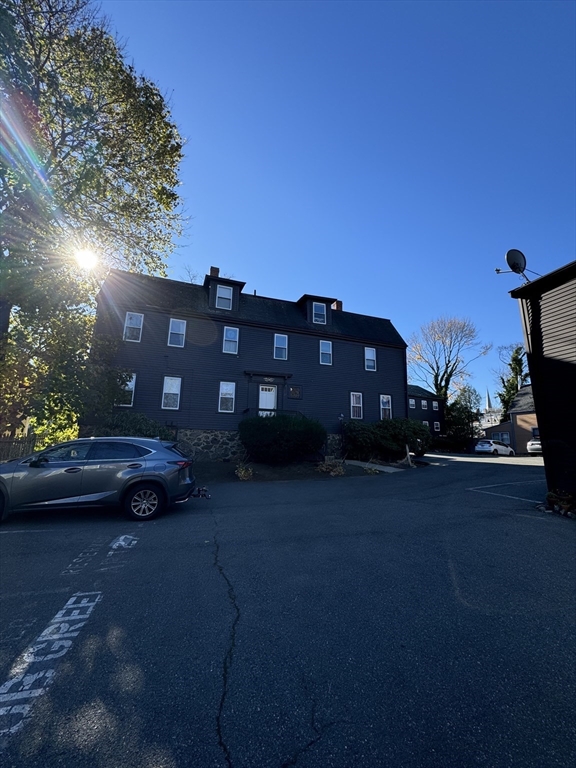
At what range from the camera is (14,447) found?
12250 mm

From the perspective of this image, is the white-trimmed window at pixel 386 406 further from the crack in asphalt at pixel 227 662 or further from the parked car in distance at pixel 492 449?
Answer: the crack in asphalt at pixel 227 662

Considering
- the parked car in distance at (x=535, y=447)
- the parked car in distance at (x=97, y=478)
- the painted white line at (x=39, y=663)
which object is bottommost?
the painted white line at (x=39, y=663)

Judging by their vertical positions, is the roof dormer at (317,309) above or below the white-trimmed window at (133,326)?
above

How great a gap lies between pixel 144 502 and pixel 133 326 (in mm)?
12874

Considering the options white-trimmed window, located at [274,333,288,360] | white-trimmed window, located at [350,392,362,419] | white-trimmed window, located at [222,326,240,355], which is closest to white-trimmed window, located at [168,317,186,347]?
white-trimmed window, located at [222,326,240,355]

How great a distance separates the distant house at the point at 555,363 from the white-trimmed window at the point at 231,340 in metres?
13.8

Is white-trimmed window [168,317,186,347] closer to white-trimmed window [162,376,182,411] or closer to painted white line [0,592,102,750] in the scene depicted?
white-trimmed window [162,376,182,411]

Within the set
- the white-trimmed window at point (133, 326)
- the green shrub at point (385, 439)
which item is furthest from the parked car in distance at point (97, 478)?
the green shrub at point (385, 439)

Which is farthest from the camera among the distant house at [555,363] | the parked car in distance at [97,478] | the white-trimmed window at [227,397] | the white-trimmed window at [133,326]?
the white-trimmed window at [227,397]

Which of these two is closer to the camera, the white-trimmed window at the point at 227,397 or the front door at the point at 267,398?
the white-trimmed window at the point at 227,397

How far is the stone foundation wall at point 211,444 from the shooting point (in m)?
17.3

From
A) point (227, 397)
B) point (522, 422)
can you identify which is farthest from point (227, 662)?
point (522, 422)

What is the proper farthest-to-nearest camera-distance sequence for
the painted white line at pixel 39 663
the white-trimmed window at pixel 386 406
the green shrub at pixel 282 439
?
the white-trimmed window at pixel 386 406
the green shrub at pixel 282 439
the painted white line at pixel 39 663

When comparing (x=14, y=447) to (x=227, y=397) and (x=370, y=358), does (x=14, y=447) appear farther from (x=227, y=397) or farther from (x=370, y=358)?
(x=370, y=358)
